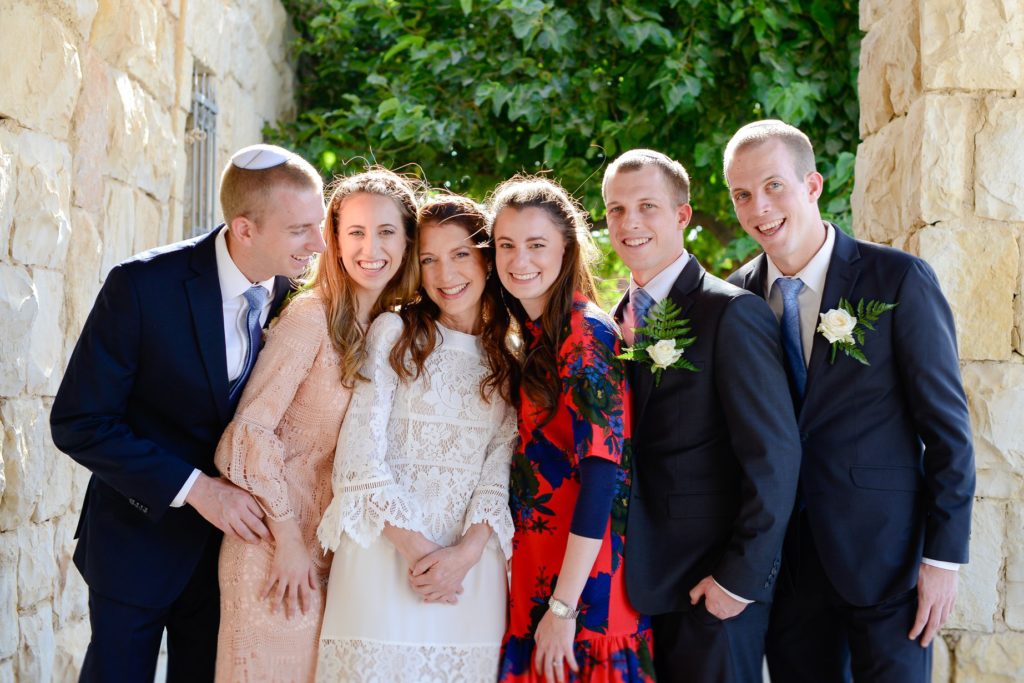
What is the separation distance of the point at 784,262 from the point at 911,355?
419 millimetres

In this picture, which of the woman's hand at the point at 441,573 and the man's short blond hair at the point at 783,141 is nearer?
the woman's hand at the point at 441,573

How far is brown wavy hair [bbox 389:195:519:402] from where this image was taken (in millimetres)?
2502

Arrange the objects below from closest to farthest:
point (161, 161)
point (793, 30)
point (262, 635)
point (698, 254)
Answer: point (262, 635) < point (161, 161) < point (793, 30) < point (698, 254)

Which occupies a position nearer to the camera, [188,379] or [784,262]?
[188,379]

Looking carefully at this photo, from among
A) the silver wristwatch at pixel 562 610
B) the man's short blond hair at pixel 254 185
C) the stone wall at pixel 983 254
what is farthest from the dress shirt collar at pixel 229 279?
the stone wall at pixel 983 254

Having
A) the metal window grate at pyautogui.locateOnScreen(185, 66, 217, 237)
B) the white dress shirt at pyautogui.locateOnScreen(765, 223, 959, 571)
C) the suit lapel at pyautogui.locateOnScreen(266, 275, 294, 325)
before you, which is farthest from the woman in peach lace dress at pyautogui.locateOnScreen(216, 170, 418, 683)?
the metal window grate at pyautogui.locateOnScreen(185, 66, 217, 237)

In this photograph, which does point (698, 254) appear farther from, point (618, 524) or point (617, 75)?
point (618, 524)

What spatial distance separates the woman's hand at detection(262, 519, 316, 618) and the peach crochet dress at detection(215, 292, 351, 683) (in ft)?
0.06

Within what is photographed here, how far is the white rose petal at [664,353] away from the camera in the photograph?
7.59 feet

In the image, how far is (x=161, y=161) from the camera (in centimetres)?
370

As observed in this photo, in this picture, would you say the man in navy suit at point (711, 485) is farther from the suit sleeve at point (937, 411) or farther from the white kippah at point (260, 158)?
the white kippah at point (260, 158)

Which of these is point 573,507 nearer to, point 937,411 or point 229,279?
point 937,411

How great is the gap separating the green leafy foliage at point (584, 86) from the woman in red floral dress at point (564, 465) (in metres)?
2.39

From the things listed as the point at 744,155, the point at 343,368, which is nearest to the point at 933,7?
the point at 744,155
